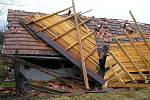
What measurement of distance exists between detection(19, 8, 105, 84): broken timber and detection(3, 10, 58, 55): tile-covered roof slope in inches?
8.2

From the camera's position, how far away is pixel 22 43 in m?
12.4

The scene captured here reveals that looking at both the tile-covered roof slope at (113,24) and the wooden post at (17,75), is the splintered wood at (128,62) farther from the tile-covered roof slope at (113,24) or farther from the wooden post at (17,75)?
the wooden post at (17,75)

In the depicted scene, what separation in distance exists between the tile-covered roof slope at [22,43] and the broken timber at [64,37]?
0.21 m

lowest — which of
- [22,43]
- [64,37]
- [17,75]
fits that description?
[17,75]

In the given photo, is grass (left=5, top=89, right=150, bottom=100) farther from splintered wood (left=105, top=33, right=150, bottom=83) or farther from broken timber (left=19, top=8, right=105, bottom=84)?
broken timber (left=19, top=8, right=105, bottom=84)

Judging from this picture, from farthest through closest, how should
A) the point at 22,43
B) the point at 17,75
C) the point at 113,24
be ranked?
the point at 113,24 → the point at 22,43 → the point at 17,75

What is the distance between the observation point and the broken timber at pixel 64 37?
12195 mm

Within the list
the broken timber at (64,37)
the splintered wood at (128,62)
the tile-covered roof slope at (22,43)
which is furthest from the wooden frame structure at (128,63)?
the tile-covered roof slope at (22,43)

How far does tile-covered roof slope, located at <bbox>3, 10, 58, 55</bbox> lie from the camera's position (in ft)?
39.7

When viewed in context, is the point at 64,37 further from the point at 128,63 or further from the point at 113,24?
the point at 113,24

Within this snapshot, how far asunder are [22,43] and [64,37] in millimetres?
1768

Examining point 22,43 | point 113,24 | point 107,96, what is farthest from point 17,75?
point 113,24

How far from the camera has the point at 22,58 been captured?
1199cm

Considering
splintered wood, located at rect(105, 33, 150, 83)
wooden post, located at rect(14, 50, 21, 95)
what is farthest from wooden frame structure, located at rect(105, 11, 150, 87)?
wooden post, located at rect(14, 50, 21, 95)
